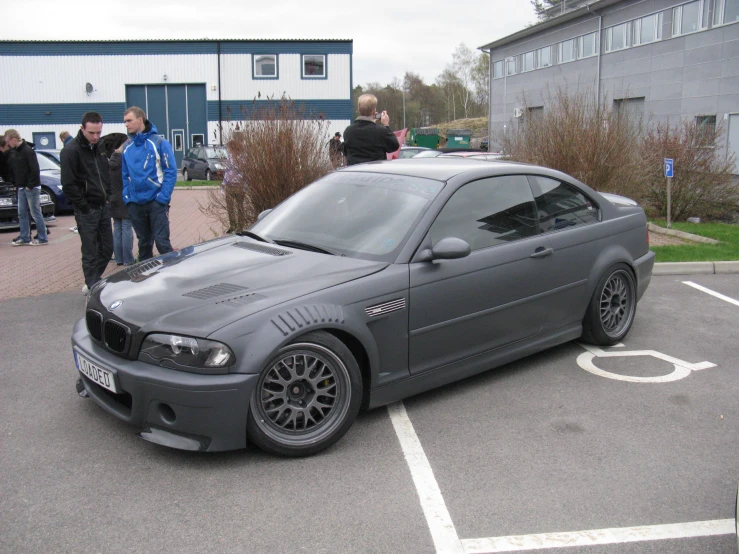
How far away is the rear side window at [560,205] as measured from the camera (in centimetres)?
541

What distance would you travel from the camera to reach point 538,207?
538 cm

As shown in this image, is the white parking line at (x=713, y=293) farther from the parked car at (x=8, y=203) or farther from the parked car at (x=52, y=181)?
the parked car at (x=52, y=181)

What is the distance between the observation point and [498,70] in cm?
5556

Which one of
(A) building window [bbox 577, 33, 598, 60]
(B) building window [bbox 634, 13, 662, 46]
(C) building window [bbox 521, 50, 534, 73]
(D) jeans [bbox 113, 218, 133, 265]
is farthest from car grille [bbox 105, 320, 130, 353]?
(C) building window [bbox 521, 50, 534, 73]

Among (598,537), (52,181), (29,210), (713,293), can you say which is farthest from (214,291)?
(52,181)

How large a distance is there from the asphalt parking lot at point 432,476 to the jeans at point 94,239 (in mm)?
2232

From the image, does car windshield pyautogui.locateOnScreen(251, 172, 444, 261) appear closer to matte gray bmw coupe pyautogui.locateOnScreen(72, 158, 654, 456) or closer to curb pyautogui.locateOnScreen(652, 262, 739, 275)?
matte gray bmw coupe pyautogui.locateOnScreen(72, 158, 654, 456)

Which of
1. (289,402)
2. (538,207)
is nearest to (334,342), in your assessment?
(289,402)

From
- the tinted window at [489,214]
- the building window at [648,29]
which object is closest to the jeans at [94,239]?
the tinted window at [489,214]

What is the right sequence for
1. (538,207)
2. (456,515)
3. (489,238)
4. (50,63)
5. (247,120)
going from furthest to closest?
(50,63), (247,120), (538,207), (489,238), (456,515)

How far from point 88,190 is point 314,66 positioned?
3331 centimetres

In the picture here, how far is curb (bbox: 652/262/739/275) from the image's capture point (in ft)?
29.2

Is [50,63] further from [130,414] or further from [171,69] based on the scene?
[130,414]

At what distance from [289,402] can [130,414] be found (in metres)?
0.83
